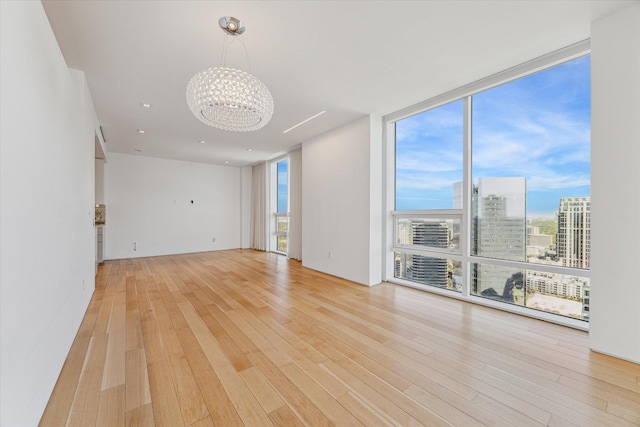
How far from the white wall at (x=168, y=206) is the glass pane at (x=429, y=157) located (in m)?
5.97

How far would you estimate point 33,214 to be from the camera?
1.41 m

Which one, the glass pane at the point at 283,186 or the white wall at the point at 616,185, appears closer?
the white wall at the point at 616,185

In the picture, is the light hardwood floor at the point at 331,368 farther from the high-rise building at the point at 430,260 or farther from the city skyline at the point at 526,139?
the city skyline at the point at 526,139

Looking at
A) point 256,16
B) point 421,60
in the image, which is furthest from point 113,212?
point 421,60

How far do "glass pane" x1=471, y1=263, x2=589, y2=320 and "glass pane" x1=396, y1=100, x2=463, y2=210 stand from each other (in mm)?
1000

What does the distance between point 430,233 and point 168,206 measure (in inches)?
273

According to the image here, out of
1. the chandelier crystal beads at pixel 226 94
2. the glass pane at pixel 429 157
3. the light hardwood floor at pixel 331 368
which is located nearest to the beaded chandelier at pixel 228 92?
the chandelier crystal beads at pixel 226 94

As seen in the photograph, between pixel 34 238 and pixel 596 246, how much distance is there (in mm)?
3953

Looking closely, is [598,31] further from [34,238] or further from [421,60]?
[34,238]

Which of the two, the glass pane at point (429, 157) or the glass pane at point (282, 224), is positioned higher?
the glass pane at point (429, 157)

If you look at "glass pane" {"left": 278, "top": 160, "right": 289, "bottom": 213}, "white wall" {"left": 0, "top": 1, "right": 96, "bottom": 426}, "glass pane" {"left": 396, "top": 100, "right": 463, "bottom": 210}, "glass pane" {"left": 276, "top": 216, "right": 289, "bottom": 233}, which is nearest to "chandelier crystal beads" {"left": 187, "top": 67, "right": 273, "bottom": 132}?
"white wall" {"left": 0, "top": 1, "right": 96, "bottom": 426}

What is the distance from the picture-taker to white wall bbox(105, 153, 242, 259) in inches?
256

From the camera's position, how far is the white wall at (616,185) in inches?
76.2

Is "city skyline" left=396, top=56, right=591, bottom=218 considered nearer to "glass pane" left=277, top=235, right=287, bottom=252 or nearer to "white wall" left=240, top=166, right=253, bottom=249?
"glass pane" left=277, top=235, right=287, bottom=252
